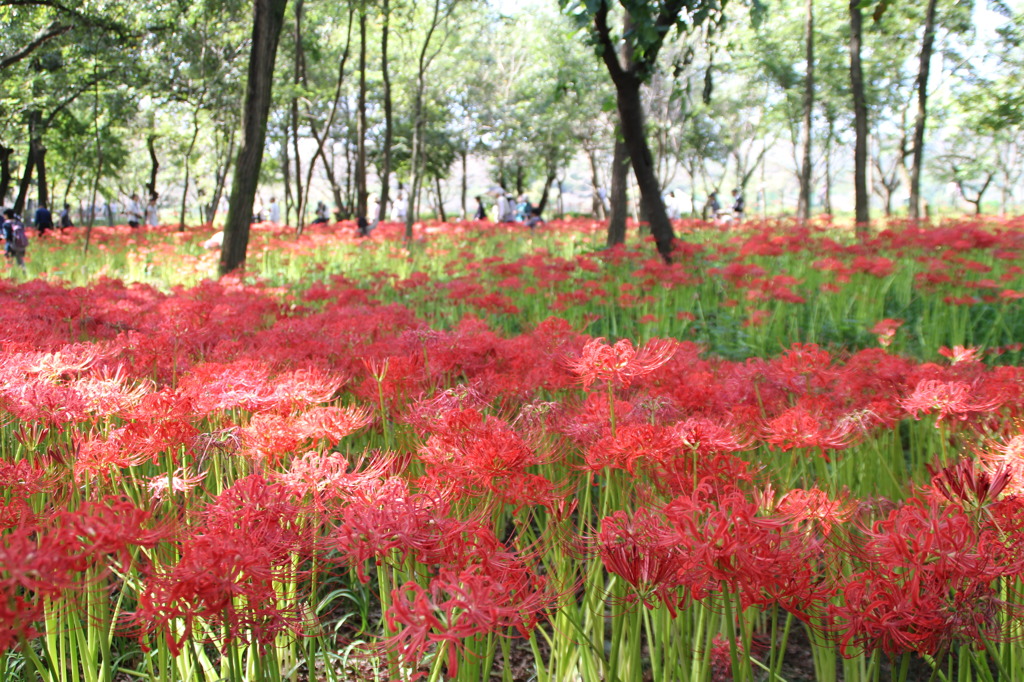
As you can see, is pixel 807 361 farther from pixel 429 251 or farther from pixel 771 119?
pixel 771 119

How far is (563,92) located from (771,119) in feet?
69.3

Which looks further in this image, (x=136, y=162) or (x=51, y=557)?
(x=136, y=162)

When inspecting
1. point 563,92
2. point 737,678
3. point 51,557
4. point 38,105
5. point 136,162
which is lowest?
point 737,678

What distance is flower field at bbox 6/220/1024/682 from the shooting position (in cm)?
104

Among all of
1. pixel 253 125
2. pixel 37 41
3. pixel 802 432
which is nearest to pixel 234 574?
pixel 802 432

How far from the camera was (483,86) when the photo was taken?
99.5ft

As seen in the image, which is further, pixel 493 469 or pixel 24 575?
pixel 493 469

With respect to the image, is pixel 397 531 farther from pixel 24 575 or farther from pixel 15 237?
pixel 15 237

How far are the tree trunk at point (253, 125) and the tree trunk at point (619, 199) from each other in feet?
14.5

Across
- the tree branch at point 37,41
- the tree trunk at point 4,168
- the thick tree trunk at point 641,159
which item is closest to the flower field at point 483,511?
the thick tree trunk at point 641,159

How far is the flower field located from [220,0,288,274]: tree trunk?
493cm

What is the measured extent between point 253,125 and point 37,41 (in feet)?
26.6

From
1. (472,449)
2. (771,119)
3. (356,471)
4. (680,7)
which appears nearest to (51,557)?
(356,471)

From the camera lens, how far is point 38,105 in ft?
53.4
